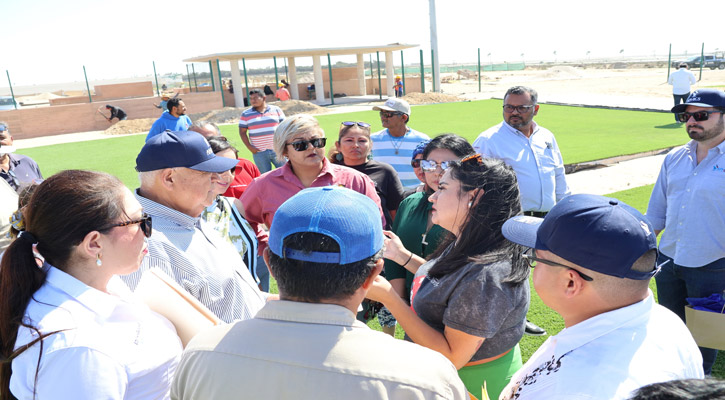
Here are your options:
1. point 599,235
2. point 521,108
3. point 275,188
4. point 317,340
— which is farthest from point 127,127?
point 599,235

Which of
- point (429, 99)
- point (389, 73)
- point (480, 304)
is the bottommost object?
point (429, 99)

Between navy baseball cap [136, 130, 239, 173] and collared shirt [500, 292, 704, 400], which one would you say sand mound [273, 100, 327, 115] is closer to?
navy baseball cap [136, 130, 239, 173]

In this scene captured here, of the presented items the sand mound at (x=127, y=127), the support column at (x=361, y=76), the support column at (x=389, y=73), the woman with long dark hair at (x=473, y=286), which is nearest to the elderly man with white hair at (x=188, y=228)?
the woman with long dark hair at (x=473, y=286)

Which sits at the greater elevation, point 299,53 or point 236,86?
point 299,53

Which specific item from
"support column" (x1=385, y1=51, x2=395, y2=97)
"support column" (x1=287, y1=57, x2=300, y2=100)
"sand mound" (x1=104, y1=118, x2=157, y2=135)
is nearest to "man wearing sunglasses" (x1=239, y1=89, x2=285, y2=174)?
"sand mound" (x1=104, y1=118, x2=157, y2=135)

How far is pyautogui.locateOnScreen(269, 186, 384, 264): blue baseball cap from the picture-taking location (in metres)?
1.38

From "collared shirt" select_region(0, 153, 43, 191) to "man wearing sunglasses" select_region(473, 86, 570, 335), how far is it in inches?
191

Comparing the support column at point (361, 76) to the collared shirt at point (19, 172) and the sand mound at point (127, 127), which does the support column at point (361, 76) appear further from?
the collared shirt at point (19, 172)

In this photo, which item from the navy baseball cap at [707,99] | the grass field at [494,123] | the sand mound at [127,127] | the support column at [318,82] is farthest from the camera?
the support column at [318,82]

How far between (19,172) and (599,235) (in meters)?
5.88

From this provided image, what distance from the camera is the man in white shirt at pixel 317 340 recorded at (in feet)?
4.09

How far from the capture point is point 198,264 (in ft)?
7.84

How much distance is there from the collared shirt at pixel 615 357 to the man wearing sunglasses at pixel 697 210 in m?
2.18

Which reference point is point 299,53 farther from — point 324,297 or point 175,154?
point 324,297
